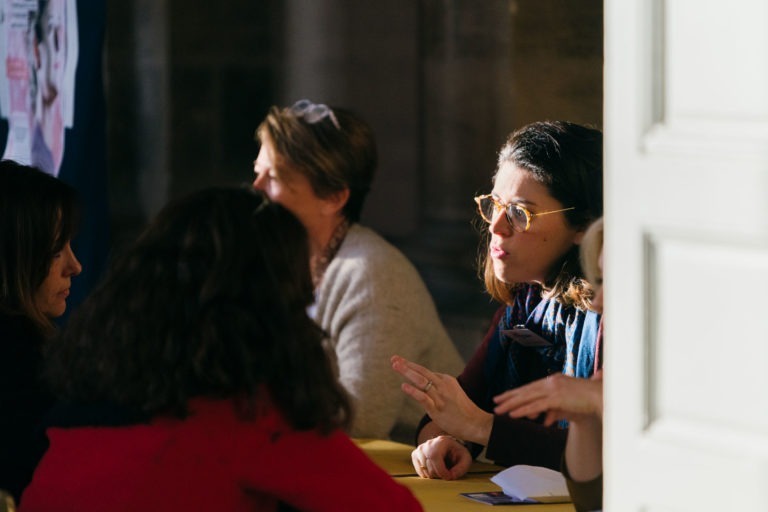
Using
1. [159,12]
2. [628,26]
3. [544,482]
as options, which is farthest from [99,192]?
[159,12]

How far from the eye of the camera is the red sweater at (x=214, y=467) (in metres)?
2.19

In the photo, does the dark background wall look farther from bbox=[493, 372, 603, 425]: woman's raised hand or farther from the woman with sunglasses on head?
bbox=[493, 372, 603, 425]: woman's raised hand

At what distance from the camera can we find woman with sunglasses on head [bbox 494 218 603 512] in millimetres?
2373

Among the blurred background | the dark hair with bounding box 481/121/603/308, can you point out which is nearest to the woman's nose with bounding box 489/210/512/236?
the dark hair with bounding box 481/121/603/308

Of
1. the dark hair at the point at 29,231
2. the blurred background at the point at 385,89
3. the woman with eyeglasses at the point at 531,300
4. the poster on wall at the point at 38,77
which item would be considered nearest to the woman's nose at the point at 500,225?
the woman with eyeglasses at the point at 531,300

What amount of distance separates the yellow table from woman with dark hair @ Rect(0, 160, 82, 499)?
826mm

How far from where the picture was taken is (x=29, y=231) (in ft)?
10.5

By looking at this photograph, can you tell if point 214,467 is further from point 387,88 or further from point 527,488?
point 387,88

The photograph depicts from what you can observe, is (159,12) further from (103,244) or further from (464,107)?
(103,244)

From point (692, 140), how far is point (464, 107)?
5.53 m

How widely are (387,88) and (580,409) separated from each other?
5.61 meters

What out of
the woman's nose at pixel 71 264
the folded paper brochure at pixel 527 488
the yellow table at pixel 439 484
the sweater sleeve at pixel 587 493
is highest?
the woman's nose at pixel 71 264

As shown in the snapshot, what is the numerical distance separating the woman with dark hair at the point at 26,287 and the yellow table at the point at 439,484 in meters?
0.83

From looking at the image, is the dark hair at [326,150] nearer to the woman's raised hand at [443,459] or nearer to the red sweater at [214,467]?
the woman's raised hand at [443,459]
